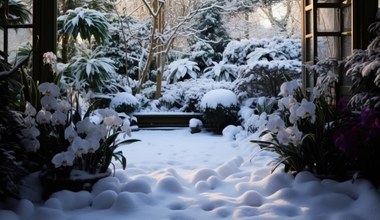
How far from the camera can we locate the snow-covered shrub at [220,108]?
623 centimetres

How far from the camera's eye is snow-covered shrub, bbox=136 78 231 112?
23.7 feet

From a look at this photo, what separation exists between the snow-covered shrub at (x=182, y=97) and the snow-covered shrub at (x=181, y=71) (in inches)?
13.3

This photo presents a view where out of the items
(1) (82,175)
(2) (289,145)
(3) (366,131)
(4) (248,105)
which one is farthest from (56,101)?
(4) (248,105)

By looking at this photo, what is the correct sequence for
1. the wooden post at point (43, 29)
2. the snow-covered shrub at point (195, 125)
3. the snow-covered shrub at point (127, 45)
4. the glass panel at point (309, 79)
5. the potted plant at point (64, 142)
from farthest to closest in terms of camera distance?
the snow-covered shrub at point (127, 45) < the snow-covered shrub at point (195, 125) < the glass panel at point (309, 79) < the wooden post at point (43, 29) < the potted plant at point (64, 142)

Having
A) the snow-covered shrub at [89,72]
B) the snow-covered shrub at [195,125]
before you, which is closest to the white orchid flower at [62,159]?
the snow-covered shrub at [89,72]

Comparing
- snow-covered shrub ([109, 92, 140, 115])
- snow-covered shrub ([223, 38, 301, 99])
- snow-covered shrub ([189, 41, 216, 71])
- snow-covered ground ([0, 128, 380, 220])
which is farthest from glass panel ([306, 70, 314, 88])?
snow-covered shrub ([189, 41, 216, 71])

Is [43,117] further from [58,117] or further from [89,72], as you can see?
[89,72]

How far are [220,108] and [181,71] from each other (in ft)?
8.57

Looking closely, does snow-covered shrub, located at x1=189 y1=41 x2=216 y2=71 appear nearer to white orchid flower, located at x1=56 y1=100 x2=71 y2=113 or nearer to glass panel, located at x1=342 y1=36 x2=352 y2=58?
glass panel, located at x1=342 y1=36 x2=352 y2=58

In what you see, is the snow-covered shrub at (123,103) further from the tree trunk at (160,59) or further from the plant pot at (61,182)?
the plant pot at (61,182)

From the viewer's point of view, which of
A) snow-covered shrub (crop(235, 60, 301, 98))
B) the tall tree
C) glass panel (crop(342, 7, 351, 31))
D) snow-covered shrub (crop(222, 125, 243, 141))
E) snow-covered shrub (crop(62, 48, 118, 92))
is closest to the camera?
glass panel (crop(342, 7, 351, 31))

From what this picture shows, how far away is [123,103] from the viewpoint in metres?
6.71

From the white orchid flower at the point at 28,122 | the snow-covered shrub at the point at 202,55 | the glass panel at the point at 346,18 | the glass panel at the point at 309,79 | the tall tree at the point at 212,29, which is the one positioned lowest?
the white orchid flower at the point at 28,122

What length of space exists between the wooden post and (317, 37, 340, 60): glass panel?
2327mm
